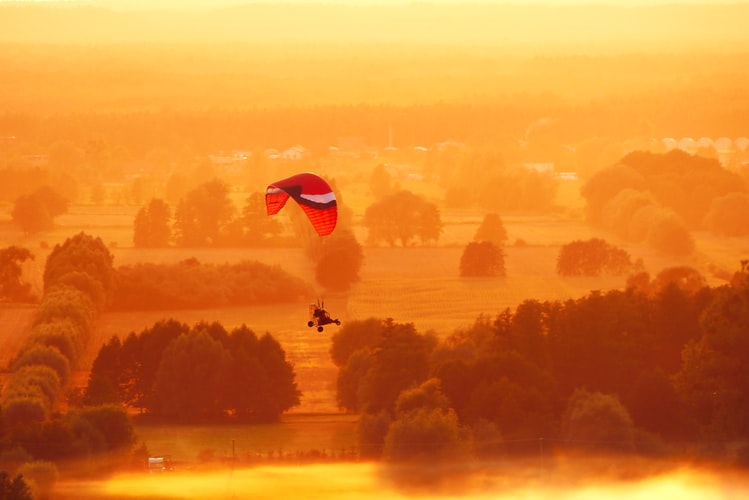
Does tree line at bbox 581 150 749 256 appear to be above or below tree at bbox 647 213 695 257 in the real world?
above

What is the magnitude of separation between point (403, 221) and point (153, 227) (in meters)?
15.2

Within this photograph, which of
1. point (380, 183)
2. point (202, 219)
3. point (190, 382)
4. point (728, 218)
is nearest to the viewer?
point (190, 382)

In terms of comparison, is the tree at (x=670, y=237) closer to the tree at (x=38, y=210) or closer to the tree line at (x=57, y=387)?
the tree line at (x=57, y=387)

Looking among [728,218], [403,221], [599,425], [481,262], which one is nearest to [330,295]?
[481,262]

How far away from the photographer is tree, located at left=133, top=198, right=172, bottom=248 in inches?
3733

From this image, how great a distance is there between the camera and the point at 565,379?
5397cm

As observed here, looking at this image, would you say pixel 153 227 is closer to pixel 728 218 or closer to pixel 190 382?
pixel 728 218

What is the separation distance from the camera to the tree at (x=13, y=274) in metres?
75.1

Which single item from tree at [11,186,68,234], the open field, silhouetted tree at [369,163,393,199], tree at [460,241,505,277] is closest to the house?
silhouetted tree at [369,163,393,199]

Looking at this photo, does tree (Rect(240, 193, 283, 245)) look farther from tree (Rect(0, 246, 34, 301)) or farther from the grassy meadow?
tree (Rect(0, 246, 34, 301))

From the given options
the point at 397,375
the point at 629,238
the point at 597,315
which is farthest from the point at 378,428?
the point at 629,238

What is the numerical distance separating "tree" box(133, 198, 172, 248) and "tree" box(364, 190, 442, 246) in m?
12.4

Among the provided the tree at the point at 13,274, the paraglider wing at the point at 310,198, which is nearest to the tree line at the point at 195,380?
the paraglider wing at the point at 310,198

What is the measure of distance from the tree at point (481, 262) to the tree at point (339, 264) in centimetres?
549
